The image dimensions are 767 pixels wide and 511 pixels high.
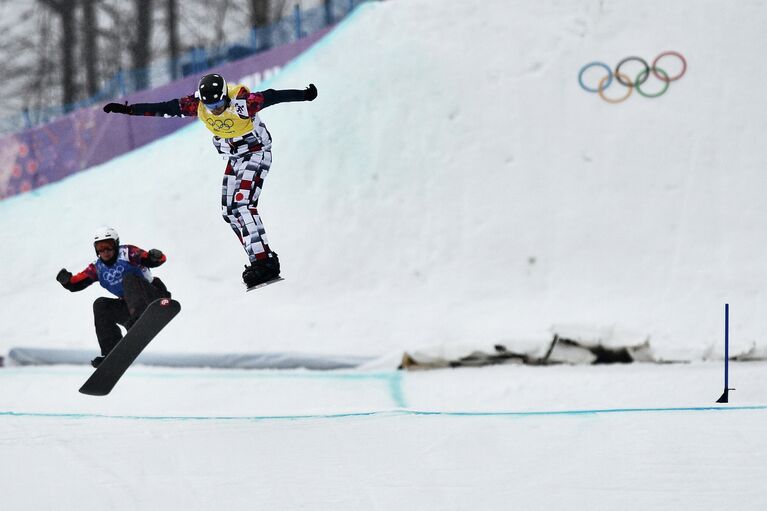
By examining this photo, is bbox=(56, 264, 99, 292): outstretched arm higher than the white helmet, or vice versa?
the white helmet

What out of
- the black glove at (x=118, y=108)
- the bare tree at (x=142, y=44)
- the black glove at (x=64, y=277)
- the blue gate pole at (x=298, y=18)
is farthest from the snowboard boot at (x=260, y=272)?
the blue gate pole at (x=298, y=18)

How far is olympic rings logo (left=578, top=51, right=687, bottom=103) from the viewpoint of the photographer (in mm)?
12094

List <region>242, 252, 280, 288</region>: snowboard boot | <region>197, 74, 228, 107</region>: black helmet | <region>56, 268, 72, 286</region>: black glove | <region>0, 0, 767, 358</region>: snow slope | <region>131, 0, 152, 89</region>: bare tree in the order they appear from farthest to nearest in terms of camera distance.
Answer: <region>131, 0, 152, 89</region>: bare tree → <region>0, 0, 767, 358</region>: snow slope → <region>56, 268, 72, 286</region>: black glove → <region>242, 252, 280, 288</region>: snowboard boot → <region>197, 74, 228, 107</region>: black helmet

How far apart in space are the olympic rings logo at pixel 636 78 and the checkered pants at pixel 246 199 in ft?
31.1

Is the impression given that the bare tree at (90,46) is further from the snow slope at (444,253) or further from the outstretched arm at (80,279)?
the outstretched arm at (80,279)

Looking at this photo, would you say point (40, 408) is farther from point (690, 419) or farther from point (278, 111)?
point (690, 419)

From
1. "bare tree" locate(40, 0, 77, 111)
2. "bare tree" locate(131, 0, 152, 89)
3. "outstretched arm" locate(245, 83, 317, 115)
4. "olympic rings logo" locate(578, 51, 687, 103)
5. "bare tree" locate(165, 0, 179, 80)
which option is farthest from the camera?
"olympic rings logo" locate(578, 51, 687, 103)

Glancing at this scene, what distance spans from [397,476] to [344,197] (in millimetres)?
5548

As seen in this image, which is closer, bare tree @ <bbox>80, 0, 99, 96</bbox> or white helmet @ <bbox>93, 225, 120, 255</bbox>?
white helmet @ <bbox>93, 225, 120, 255</bbox>

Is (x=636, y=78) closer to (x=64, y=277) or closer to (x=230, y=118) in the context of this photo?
(x=230, y=118)

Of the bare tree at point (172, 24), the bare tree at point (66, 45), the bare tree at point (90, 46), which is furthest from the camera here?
the bare tree at point (90, 46)

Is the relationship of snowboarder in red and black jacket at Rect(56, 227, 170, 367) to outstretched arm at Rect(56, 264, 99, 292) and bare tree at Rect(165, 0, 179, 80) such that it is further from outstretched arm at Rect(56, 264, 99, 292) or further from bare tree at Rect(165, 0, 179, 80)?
bare tree at Rect(165, 0, 179, 80)

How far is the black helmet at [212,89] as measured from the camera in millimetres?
3266

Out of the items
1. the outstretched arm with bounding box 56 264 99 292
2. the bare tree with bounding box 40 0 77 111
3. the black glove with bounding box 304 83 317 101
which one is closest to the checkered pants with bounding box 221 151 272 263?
the black glove with bounding box 304 83 317 101
